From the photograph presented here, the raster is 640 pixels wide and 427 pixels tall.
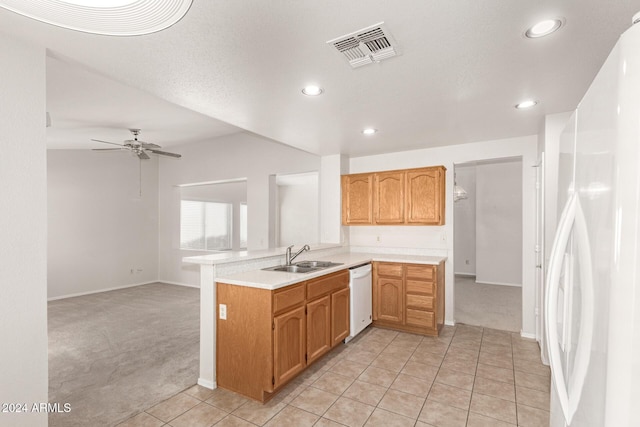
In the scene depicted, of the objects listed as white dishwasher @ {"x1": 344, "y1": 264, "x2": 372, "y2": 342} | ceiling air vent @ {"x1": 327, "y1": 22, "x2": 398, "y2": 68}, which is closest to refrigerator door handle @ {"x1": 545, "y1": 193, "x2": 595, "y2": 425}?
ceiling air vent @ {"x1": 327, "y1": 22, "x2": 398, "y2": 68}

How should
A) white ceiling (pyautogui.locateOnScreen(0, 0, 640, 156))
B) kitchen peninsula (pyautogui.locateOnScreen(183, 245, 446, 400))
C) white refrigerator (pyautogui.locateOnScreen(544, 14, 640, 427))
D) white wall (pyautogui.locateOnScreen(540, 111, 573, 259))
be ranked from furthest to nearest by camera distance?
white wall (pyautogui.locateOnScreen(540, 111, 573, 259)) → kitchen peninsula (pyautogui.locateOnScreen(183, 245, 446, 400)) → white ceiling (pyautogui.locateOnScreen(0, 0, 640, 156)) → white refrigerator (pyautogui.locateOnScreen(544, 14, 640, 427))

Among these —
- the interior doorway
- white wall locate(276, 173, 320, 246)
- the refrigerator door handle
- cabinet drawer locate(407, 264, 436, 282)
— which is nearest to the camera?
the refrigerator door handle

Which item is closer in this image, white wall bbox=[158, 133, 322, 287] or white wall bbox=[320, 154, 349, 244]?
white wall bbox=[320, 154, 349, 244]

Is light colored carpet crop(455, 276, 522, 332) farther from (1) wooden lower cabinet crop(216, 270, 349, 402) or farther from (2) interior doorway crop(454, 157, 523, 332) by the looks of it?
(1) wooden lower cabinet crop(216, 270, 349, 402)

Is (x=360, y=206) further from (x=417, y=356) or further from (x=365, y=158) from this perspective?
(x=417, y=356)

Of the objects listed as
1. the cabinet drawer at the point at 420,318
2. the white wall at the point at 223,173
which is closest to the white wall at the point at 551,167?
the cabinet drawer at the point at 420,318

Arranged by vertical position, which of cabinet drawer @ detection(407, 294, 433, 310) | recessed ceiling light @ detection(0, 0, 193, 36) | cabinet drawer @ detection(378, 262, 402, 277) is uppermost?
recessed ceiling light @ detection(0, 0, 193, 36)

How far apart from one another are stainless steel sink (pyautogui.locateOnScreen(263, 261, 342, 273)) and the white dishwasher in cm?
30

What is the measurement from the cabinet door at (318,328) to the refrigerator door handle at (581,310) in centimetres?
202

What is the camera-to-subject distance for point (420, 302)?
381cm

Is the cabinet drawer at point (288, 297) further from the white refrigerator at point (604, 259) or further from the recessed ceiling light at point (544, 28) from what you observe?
the recessed ceiling light at point (544, 28)

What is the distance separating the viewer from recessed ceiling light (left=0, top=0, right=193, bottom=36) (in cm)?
91

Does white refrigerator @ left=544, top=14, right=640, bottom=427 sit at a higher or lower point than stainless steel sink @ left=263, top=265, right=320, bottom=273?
higher

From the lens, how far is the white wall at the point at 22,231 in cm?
169
